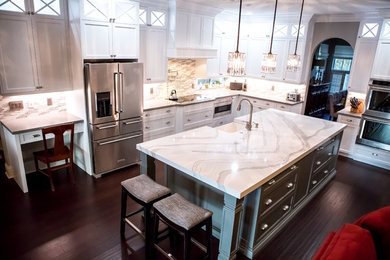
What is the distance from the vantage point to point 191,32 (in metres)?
5.43

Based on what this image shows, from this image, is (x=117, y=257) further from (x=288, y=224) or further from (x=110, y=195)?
(x=288, y=224)

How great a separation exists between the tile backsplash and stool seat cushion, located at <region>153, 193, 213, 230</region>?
285 cm

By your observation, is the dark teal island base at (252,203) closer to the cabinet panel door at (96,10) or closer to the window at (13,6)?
the cabinet panel door at (96,10)

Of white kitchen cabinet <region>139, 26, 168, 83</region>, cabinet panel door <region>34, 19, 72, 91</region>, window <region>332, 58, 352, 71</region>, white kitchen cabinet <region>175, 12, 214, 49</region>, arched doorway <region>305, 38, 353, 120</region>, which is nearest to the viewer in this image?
cabinet panel door <region>34, 19, 72, 91</region>

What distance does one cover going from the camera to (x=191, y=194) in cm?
306

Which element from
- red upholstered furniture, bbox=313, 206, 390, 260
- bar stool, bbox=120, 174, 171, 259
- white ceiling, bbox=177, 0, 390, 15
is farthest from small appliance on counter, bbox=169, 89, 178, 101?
red upholstered furniture, bbox=313, 206, 390, 260

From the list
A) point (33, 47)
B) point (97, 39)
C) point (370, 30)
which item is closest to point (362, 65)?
point (370, 30)

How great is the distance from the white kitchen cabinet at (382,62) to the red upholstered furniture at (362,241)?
377 cm

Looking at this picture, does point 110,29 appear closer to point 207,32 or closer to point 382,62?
point 207,32

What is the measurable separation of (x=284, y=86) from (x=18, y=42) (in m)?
5.60

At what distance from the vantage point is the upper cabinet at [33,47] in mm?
3453

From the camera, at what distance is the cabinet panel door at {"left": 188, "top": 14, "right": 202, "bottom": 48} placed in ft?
17.7

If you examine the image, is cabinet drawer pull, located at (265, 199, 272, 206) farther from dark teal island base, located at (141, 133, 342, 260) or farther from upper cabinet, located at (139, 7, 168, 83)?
upper cabinet, located at (139, 7, 168, 83)

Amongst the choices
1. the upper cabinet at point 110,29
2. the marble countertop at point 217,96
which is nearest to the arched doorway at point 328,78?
the marble countertop at point 217,96
